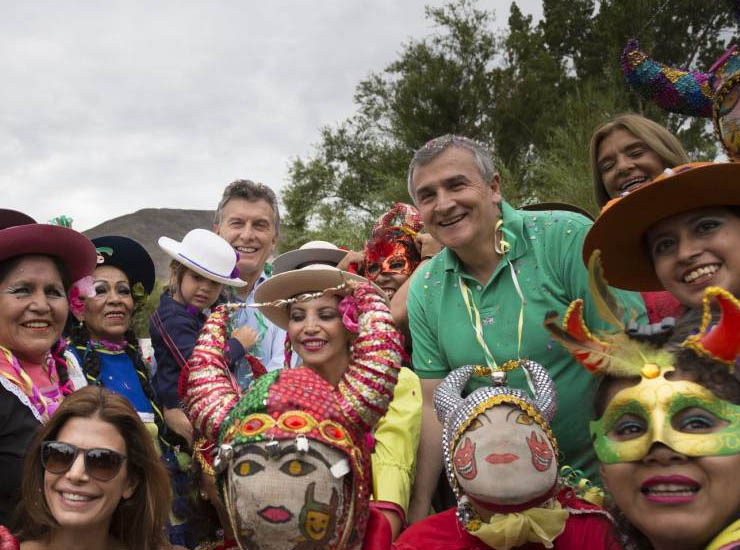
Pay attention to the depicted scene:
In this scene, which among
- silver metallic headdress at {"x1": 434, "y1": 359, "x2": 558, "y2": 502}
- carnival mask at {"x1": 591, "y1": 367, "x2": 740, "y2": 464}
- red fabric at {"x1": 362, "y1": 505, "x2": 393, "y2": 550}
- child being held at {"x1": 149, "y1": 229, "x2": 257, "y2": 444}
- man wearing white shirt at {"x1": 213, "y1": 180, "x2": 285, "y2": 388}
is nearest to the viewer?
carnival mask at {"x1": 591, "y1": 367, "x2": 740, "y2": 464}

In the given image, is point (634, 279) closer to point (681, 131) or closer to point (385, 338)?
point (385, 338)

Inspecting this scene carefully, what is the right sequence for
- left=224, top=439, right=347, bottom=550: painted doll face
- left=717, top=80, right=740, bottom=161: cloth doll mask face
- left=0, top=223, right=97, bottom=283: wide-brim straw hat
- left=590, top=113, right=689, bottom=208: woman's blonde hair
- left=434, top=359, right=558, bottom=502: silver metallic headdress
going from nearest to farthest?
left=224, top=439, right=347, bottom=550: painted doll face, left=434, top=359, right=558, bottom=502: silver metallic headdress, left=717, top=80, right=740, bottom=161: cloth doll mask face, left=0, top=223, right=97, bottom=283: wide-brim straw hat, left=590, top=113, right=689, bottom=208: woman's blonde hair

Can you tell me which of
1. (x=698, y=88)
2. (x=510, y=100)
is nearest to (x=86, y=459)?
(x=698, y=88)

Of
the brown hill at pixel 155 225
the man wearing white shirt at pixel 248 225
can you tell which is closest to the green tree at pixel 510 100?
the brown hill at pixel 155 225

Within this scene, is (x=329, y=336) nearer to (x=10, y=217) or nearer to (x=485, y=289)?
(x=485, y=289)

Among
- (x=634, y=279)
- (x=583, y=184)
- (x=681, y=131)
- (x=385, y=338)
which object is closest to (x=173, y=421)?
(x=385, y=338)

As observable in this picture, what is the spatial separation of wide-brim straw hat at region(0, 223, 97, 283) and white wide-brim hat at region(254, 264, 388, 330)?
3.36ft

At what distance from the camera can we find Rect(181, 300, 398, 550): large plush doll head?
2164mm

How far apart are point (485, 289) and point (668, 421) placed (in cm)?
160

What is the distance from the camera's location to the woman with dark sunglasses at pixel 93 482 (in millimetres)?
2971

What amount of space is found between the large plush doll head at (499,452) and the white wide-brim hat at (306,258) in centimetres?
185

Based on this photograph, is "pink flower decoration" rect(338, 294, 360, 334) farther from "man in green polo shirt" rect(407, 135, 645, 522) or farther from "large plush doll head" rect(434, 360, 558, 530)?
"man in green polo shirt" rect(407, 135, 645, 522)

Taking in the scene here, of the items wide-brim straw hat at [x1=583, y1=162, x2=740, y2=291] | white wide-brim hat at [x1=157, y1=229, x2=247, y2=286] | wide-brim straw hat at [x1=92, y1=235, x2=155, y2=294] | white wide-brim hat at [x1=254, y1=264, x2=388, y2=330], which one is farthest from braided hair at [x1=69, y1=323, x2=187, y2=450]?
wide-brim straw hat at [x1=583, y1=162, x2=740, y2=291]

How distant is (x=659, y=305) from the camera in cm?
339
